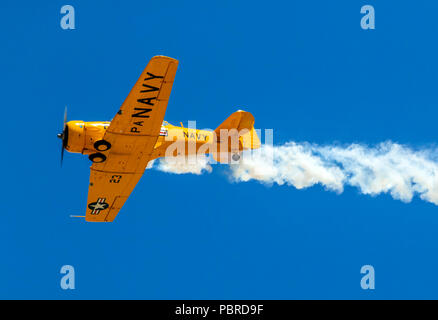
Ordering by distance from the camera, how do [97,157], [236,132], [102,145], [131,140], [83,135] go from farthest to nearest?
[236,132], [97,157], [131,140], [102,145], [83,135]

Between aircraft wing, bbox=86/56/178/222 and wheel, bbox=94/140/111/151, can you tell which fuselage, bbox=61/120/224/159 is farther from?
aircraft wing, bbox=86/56/178/222

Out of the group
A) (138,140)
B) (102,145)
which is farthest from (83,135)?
(138,140)

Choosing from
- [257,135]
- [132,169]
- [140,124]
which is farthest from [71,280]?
[257,135]

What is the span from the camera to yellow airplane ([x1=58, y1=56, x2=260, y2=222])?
20.5 metres

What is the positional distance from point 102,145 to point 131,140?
3.04 ft

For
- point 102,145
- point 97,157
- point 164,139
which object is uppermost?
point 164,139

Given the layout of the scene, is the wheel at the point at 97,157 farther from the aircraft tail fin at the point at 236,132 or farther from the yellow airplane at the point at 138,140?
the aircraft tail fin at the point at 236,132

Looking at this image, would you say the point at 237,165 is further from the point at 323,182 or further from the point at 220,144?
the point at 323,182

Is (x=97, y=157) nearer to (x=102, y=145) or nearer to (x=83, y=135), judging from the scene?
(x=102, y=145)

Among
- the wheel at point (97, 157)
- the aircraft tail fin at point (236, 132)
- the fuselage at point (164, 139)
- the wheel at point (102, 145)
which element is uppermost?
the aircraft tail fin at point (236, 132)

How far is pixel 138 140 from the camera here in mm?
21734

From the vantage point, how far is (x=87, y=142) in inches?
844

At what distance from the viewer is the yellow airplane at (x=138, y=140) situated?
2045cm

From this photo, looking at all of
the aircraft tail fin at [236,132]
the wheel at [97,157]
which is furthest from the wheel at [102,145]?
the aircraft tail fin at [236,132]
